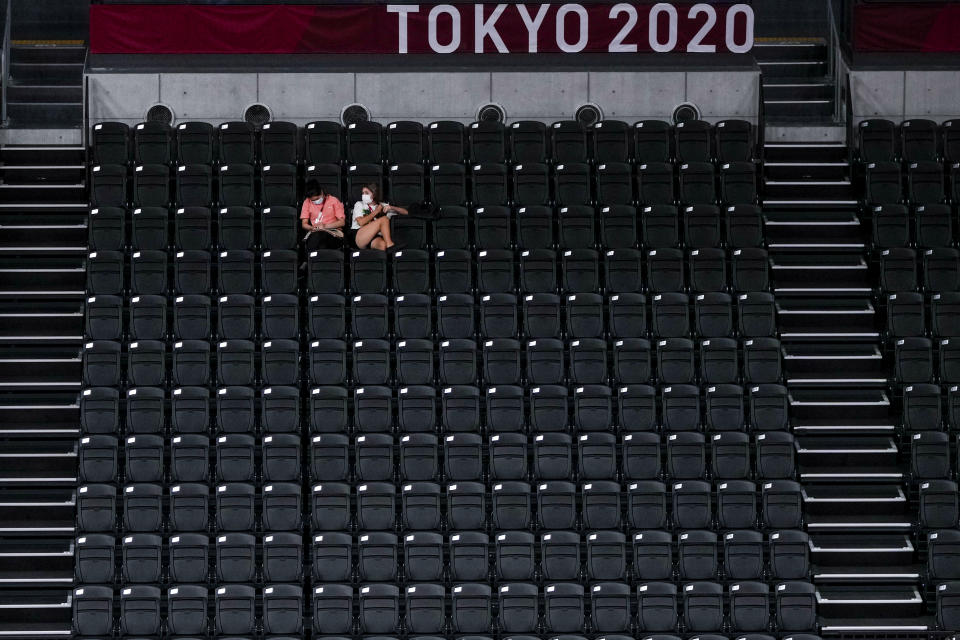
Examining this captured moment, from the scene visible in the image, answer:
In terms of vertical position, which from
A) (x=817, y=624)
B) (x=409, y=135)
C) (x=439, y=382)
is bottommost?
(x=817, y=624)

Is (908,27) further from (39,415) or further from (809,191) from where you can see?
(39,415)

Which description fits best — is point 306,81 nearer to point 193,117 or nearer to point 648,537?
point 193,117

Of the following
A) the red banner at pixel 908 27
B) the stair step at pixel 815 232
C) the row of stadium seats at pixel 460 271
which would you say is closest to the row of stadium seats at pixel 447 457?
the row of stadium seats at pixel 460 271

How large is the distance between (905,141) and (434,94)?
6.01 m

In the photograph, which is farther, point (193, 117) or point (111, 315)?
point (193, 117)

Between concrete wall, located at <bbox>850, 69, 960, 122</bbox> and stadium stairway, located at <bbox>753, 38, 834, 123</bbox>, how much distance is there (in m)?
0.56

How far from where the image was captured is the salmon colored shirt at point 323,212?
78.1 feet

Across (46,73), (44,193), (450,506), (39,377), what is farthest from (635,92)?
(39,377)

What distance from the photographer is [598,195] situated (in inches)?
972

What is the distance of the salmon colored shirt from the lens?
23.8 meters

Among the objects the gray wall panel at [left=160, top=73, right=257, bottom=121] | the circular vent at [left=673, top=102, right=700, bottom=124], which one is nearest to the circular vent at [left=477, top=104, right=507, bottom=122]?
the circular vent at [left=673, top=102, right=700, bottom=124]

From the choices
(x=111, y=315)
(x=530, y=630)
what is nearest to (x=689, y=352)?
(x=530, y=630)

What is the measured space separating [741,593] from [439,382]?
169 inches

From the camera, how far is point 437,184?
24.5 meters
